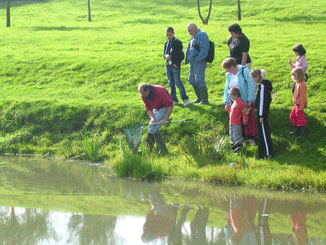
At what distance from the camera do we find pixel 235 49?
1170 cm

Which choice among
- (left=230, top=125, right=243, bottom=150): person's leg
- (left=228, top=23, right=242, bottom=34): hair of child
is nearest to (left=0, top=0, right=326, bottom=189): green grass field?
(left=230, top=125, right=243, bottom=150): person's leg

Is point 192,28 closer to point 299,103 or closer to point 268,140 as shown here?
point 299,103

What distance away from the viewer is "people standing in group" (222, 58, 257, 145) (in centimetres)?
1035

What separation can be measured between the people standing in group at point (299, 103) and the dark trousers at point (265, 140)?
2.67ft

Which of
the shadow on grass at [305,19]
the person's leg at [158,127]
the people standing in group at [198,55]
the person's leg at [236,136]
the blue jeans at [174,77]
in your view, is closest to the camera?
the person's leg at [236,136]

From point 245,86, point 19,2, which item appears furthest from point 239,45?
point 19,2

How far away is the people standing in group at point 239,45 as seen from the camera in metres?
11.4

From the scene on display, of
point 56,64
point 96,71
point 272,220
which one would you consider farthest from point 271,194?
point 56,64

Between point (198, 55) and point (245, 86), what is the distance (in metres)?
2.10

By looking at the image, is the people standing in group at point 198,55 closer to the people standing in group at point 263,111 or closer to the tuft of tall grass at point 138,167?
the people standing in group at point 263,111

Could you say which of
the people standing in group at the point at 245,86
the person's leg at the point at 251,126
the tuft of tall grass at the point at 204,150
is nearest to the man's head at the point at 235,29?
the people standing in group at the point at 245,86

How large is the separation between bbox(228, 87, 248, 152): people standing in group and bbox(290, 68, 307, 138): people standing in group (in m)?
1.12

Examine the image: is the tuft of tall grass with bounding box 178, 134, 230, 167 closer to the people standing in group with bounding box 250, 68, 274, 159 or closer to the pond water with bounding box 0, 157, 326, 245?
the people standing in group with bounding box 250, 68, 274, 159

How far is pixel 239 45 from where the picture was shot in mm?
11602
